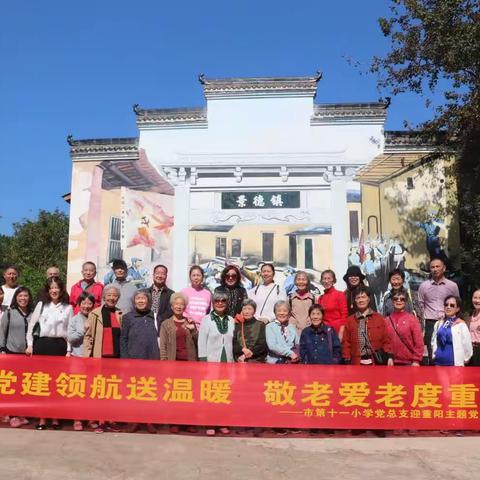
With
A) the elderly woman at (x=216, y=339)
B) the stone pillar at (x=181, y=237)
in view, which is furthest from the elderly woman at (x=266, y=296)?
the stone pillar at (x=181, y=237)

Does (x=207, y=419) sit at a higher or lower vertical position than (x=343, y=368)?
lower

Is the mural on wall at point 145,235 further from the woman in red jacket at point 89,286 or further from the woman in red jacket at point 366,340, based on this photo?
the woman in red jacket at point 366,340

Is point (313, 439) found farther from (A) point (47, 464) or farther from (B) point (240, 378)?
(A) point (47, 464)

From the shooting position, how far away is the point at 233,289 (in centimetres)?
507

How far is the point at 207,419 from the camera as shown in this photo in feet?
14.0

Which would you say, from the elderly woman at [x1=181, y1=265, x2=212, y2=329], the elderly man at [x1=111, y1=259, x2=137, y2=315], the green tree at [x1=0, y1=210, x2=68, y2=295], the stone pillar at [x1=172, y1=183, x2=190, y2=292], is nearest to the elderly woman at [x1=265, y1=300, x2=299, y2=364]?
the elderly woman at [x1=181, y1=265, x2=212, y2=329]

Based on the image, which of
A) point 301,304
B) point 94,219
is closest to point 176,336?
point 301,304

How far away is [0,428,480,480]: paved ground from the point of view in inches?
131

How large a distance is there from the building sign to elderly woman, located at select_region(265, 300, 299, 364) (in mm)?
4185

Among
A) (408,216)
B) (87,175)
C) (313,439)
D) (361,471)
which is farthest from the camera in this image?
(87,175)

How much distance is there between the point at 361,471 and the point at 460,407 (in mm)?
1403

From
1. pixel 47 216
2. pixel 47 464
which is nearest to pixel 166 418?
pixel 47 464

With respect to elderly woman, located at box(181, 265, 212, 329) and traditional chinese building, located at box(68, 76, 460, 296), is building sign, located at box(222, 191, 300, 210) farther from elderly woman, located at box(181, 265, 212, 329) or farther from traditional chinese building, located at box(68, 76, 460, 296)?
elderly woman, located at box(181, 265, 212, 329)

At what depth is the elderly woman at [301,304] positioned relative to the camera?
192 inches
